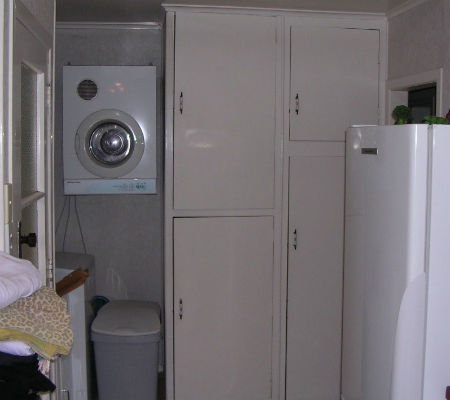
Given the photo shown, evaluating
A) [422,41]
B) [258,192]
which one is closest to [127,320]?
[258,192]

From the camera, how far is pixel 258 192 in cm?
340

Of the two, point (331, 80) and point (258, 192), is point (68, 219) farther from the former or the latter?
point (331, 80)

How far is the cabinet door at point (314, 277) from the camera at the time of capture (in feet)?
11.3

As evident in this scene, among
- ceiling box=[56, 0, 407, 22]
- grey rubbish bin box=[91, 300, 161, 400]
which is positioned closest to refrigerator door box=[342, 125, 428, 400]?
ceiling box=[56, 0, 407, 22]

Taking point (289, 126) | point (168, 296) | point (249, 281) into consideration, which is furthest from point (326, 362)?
point (289, 126)

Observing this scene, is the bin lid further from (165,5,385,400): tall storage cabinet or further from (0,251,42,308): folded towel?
(0,251,42,308): folded towel

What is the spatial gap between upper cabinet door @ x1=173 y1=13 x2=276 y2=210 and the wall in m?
0.71

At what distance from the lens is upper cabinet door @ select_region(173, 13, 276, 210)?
3305 mm

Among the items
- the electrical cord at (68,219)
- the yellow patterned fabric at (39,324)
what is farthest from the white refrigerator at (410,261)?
the electrical cord at (68,219)

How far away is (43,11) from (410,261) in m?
1.69

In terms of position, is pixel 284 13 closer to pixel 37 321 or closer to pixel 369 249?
pixel 369 249

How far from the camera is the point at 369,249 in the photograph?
2258 mm

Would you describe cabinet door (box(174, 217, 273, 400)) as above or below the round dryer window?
below

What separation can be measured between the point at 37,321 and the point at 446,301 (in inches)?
54.5
